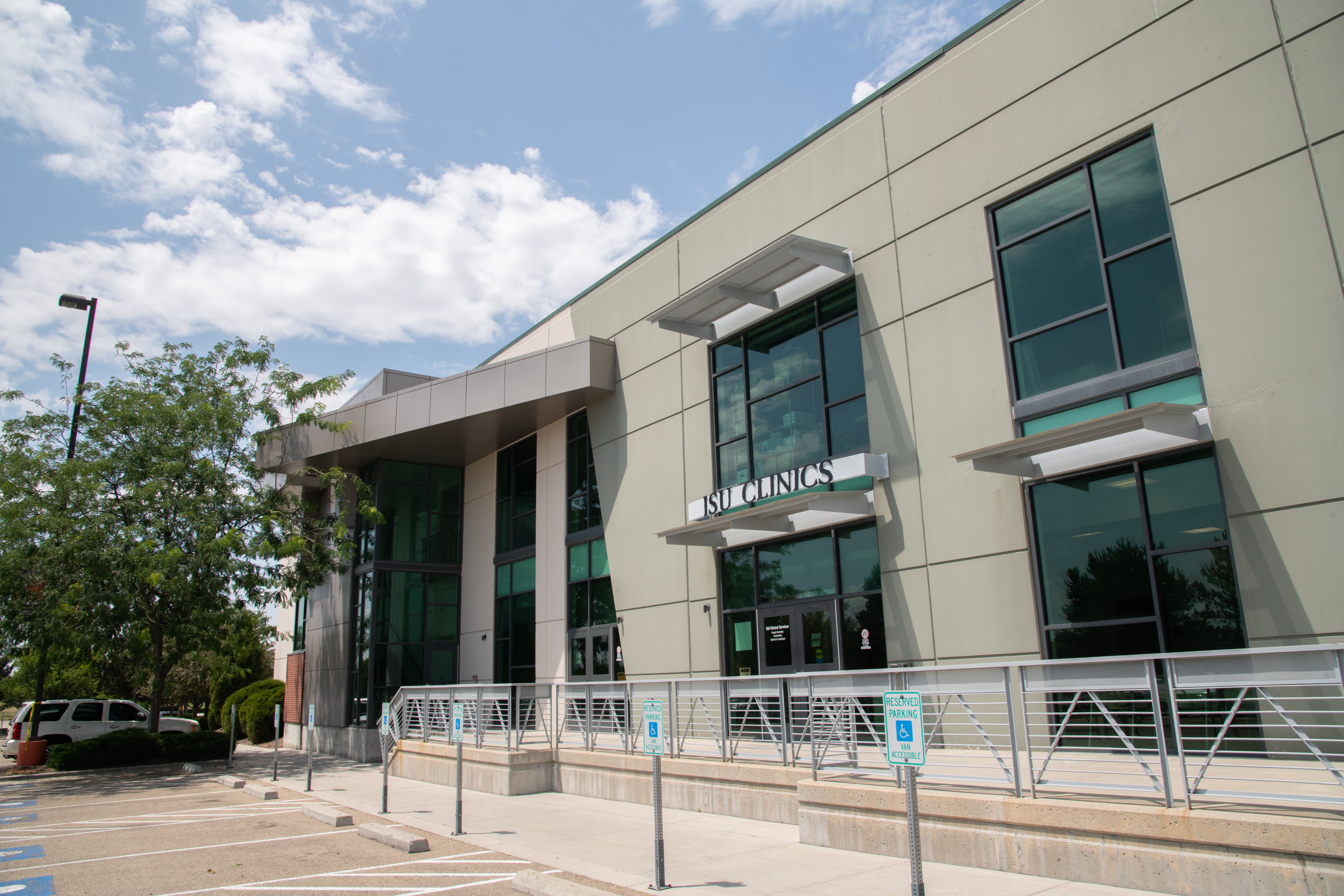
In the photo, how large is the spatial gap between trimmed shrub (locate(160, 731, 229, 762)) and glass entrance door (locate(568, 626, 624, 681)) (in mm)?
12345

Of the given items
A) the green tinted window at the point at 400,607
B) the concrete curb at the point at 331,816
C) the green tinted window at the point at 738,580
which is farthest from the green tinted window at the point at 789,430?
the green tinted window at the point at 400,607

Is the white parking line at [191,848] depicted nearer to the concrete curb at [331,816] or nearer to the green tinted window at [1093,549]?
the concrete curb at [331,816]

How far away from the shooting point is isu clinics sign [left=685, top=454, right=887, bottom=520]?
13422 millimetres

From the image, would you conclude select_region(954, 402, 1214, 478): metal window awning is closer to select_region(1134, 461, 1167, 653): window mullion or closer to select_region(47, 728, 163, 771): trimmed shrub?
select_region(1134, 461, 1167, 653): window mullion

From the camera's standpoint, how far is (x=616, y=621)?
1936 cm

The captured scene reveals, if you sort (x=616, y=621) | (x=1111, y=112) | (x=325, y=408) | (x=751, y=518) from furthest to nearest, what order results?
(x=325, y=408), (x=616, y=621), (x=751, y=518), (x=1111, y=112)

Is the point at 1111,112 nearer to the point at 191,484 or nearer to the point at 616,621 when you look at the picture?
the point at 616,621

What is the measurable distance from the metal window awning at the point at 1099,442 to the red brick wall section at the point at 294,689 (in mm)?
26525

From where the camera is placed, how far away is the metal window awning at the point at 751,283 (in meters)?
14.1

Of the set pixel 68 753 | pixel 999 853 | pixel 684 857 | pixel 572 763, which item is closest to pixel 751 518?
pixel 572 763

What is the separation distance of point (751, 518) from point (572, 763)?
5.26 m

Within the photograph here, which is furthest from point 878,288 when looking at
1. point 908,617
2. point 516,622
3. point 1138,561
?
point 516,622

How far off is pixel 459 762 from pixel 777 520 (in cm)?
659

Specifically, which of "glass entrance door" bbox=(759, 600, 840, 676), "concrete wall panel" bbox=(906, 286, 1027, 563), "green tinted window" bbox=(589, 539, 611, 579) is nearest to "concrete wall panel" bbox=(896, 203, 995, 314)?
"concrete wall panel" bbox=(906, 286, 1027, 563)
